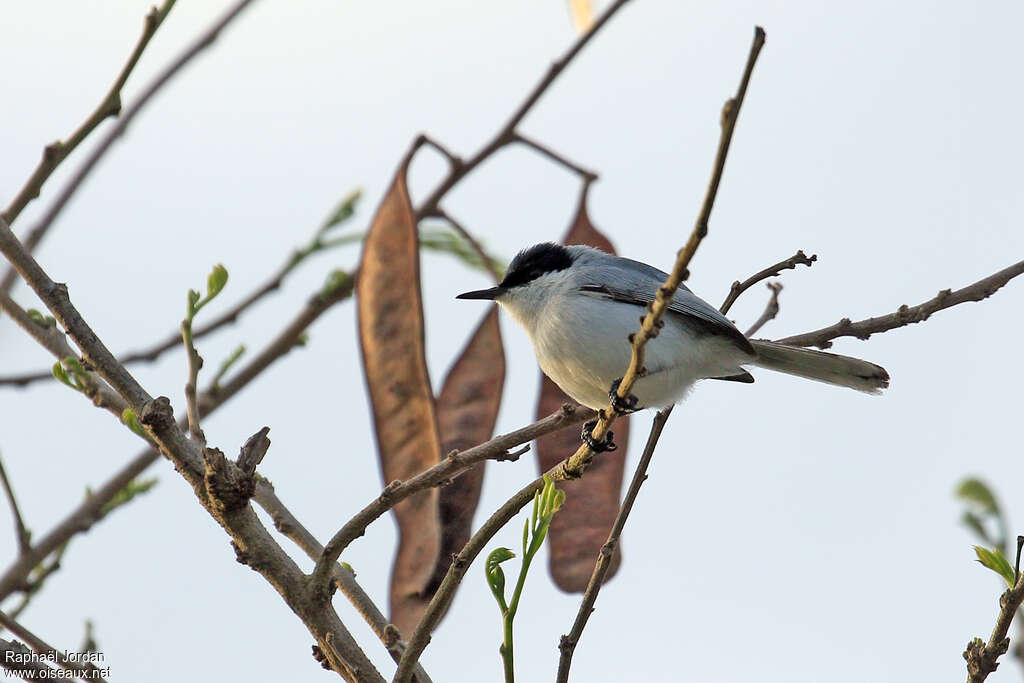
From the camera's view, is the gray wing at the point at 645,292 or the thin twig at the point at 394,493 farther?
the gray wing at the point at 645,292

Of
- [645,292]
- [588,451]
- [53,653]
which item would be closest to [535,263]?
[645,292]

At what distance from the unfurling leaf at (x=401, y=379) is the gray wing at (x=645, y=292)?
698mm

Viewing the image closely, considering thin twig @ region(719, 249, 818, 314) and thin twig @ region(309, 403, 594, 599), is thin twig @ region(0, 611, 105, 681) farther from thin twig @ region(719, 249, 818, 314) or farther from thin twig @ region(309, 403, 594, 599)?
thin twig @ region(719, 249, 818, 314)

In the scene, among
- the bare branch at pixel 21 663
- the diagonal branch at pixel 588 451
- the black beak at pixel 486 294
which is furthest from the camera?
the black beak at pixel 486 294

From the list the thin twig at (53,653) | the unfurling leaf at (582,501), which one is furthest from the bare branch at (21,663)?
the unfurling leaf at (582,501)

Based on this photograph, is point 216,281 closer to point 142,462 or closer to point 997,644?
point 142,462

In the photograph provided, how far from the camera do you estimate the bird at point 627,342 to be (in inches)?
147

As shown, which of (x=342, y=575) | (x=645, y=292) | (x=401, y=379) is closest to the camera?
(x=342, y=575)

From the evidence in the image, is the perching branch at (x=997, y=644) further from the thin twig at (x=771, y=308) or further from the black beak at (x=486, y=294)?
the black beak at (x=486, y=294)

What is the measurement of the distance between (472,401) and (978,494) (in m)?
1.79

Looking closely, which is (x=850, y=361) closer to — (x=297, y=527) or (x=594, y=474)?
(x=594, y=474)

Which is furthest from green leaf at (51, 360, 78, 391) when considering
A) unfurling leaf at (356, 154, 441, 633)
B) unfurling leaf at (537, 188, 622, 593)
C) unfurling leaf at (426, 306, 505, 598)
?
unfurling leaf at (537, 188, 622, 593)

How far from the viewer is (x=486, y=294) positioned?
4.38m

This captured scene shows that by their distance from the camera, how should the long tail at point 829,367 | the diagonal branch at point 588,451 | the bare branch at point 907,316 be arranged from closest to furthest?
the diagonal branch at point 588,451, the bare branch at point 907,316, the long tail at point 829,367
